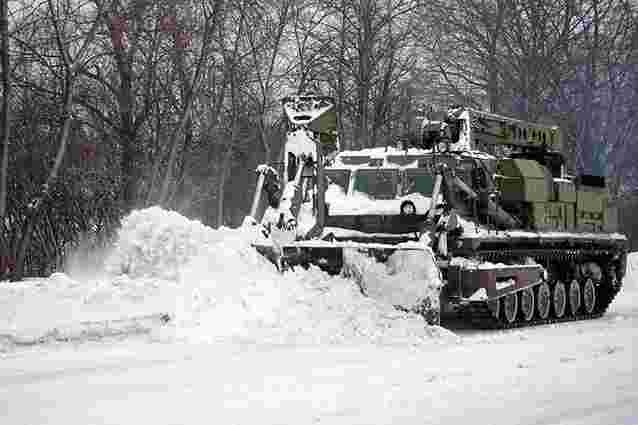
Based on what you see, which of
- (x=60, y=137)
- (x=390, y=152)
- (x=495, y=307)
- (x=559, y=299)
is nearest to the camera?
(x=495, y=307)

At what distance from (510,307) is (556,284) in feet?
6.50

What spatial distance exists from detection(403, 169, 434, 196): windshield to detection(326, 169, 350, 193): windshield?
0.95m

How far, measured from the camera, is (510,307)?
1502cm

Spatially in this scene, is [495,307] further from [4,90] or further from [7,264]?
[7,264]

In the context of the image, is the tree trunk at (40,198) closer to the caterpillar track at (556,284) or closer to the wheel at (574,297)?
the caterpillar track at (556,284)

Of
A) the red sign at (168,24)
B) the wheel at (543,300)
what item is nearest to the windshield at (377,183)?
the wheel at (543,300)

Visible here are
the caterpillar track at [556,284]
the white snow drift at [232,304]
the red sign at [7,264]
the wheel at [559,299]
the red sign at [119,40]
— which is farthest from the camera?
the red sign at [119,40]

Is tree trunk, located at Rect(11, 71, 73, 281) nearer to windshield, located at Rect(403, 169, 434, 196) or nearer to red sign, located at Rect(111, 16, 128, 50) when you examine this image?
red sign, located at Rect(111, 16, 128, 50)

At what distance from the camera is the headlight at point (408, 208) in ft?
46.2

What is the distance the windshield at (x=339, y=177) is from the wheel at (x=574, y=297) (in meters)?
4.81

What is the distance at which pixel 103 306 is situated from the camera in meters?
11.9

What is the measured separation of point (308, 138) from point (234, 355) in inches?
182

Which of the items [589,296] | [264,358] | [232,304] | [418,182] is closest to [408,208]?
[418,182]

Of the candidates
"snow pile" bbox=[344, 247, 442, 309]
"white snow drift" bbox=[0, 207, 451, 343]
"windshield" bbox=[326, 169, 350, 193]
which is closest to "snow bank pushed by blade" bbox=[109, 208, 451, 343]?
"white snow drift" bbox=[0, 207, 451, 343]
